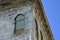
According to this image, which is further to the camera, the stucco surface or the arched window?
the arched window

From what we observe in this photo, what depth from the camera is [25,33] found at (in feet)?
57.2

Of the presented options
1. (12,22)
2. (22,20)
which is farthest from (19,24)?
(12,22)

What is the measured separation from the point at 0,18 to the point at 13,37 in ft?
7.33

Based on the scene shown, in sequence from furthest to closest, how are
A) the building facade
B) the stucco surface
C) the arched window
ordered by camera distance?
the arched window → the building facade → the stucco surface

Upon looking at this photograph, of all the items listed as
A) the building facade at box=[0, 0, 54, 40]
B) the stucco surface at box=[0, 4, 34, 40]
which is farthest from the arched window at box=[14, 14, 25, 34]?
the stucco surface at box=[0, 4, 34, 40]

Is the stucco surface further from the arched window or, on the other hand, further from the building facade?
the arched window

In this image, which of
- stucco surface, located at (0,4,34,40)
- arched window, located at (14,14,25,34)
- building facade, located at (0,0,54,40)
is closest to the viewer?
stucco surface, located at (0,4,34,40)

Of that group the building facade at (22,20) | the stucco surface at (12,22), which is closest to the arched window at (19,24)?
the building facade at (22,20)

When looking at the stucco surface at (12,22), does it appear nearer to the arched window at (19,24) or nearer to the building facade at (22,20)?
the building facade at (22,20)

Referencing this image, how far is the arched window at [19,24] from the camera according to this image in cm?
1790

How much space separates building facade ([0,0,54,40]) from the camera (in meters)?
17.5

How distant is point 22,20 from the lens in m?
18.4

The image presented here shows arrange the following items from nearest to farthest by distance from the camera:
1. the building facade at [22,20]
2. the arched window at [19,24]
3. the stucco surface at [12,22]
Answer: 1. the stucco surface at [12,22]
2. the building facade at [22,20]
3. the arched window at [19,24]

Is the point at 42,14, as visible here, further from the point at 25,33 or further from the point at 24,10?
the point at 25,33
